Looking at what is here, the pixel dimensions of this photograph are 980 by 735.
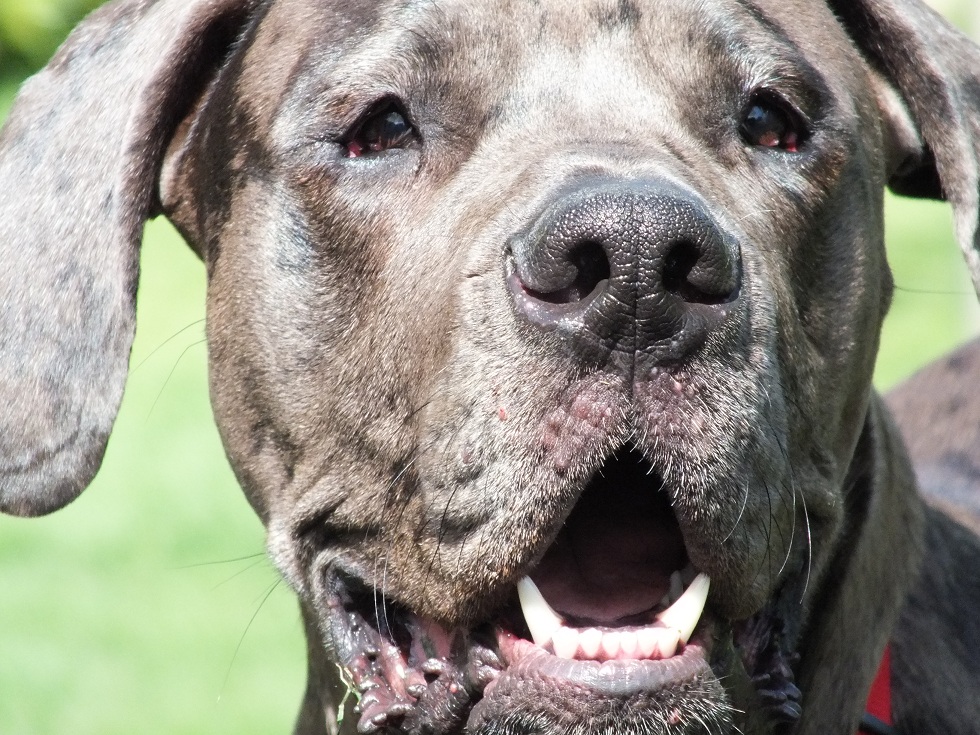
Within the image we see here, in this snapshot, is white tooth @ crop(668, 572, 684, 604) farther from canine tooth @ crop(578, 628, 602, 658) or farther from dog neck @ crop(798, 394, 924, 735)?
dog neck @ crop(798, 394, 924, 735)

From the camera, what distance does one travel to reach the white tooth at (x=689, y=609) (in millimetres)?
2828

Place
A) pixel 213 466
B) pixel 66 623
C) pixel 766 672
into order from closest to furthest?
pixel 766 672 → pixel 66 623 → pixel 213 466

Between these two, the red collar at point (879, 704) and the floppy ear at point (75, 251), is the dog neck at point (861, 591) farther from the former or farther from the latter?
the floppy ear at point (75, 251)

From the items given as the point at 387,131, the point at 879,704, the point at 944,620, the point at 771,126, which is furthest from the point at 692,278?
the point at 944,620

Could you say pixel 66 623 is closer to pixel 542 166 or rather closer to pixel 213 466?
pixel 213 466

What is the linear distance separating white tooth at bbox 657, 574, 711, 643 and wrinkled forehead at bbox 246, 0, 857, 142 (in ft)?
3.45

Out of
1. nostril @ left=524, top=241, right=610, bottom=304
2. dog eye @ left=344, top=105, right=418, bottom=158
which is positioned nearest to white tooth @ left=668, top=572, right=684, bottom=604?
nostril @ left=524, top=241, right=610, bottom=304

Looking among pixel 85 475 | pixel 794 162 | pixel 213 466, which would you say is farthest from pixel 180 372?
pixel 794 162

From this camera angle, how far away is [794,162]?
3309 mm

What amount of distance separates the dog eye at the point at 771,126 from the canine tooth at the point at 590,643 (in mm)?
1242

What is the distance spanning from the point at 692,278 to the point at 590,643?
0.73 meters

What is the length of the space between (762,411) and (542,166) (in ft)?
2.21

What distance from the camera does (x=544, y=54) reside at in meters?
3.26

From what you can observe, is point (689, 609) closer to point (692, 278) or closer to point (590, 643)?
point (590, 643)
